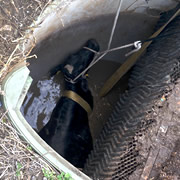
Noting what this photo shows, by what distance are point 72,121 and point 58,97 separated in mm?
233

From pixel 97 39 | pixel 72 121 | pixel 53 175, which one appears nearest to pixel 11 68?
pixel 53 175

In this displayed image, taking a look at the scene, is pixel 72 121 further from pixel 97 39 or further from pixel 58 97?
pixel 97 39

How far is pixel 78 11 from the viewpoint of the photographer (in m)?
1.46

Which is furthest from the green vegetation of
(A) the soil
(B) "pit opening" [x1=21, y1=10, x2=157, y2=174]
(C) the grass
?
(B) "pit opening" [x1=21, y1=10, x2=157, y2=174]

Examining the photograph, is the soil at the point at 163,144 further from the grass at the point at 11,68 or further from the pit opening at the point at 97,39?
the pit opening at the point at 97,39

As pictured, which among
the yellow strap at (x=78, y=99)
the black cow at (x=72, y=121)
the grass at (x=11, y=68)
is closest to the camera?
the grass at (x=11, y=68)

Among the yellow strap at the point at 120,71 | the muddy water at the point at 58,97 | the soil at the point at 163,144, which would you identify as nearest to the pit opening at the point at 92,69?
the muddy water at the point at 58,97

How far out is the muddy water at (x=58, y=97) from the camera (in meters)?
1.71

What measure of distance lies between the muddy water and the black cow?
0.06 metres

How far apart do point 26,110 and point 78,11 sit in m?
0.81

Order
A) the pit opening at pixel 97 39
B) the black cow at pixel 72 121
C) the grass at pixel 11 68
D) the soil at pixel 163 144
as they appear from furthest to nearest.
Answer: the black cow at pixel 72 121 → the pit opening at pixel 97 39 → the soil at pixel 163 144 → the grass at pixel 11 68

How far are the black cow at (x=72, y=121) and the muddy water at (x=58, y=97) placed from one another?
56mm

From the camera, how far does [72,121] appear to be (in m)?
1.76

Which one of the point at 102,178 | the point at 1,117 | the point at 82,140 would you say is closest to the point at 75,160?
the point at 82,140
